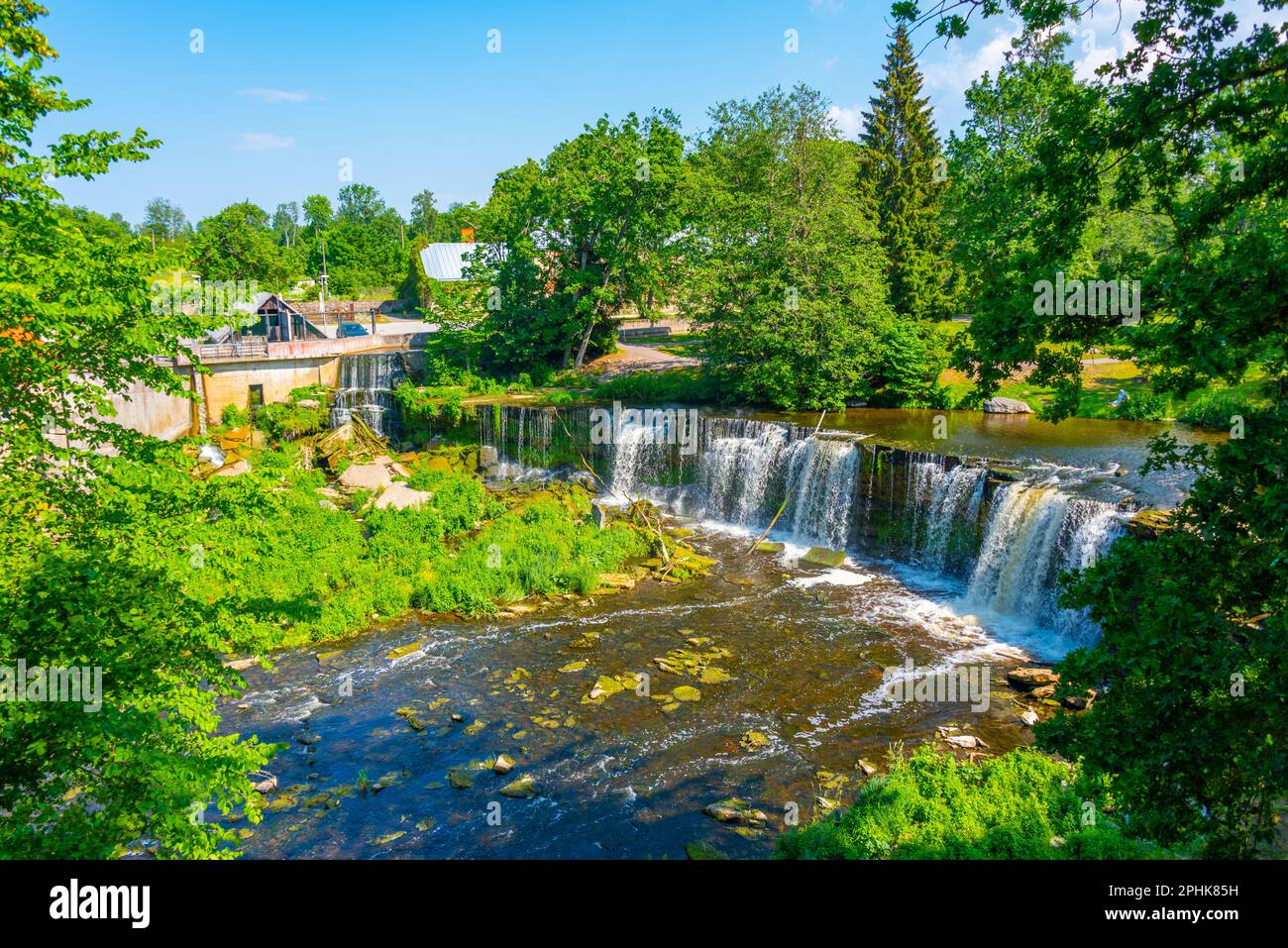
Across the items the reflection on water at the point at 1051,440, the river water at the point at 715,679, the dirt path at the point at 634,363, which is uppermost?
the dirt path at the point at 634,363

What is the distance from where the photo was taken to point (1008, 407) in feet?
101

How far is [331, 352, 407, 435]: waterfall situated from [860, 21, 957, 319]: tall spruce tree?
25846mm

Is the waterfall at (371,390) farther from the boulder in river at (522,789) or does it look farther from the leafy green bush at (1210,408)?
the leafy green bush at (1210,408)

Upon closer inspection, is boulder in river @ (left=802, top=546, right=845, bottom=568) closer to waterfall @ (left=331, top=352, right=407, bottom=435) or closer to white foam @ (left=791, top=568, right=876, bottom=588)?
white foam @ (left=791, top=568, right=876, bottom=588)

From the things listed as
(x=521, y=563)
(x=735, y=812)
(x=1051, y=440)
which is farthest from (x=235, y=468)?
(x=1051, y=440)

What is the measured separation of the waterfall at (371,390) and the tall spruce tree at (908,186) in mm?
25846

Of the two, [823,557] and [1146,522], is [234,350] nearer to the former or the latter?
[823,557]

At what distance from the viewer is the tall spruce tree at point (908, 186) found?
4256 centimetres

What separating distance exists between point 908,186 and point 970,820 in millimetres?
41413

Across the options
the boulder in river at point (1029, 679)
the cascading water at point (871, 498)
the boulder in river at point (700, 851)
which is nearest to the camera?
the boulder in river at point (700, 851)

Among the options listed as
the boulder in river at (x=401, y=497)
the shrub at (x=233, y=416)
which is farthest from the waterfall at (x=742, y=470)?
the shrub at (x=233, y=416)

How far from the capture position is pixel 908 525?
2292 cm

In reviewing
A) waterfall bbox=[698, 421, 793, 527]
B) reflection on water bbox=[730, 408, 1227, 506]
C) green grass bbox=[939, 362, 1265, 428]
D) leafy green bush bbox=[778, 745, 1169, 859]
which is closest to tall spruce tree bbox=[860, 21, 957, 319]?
green grass bbox=[939, 362, 1265, 428]
